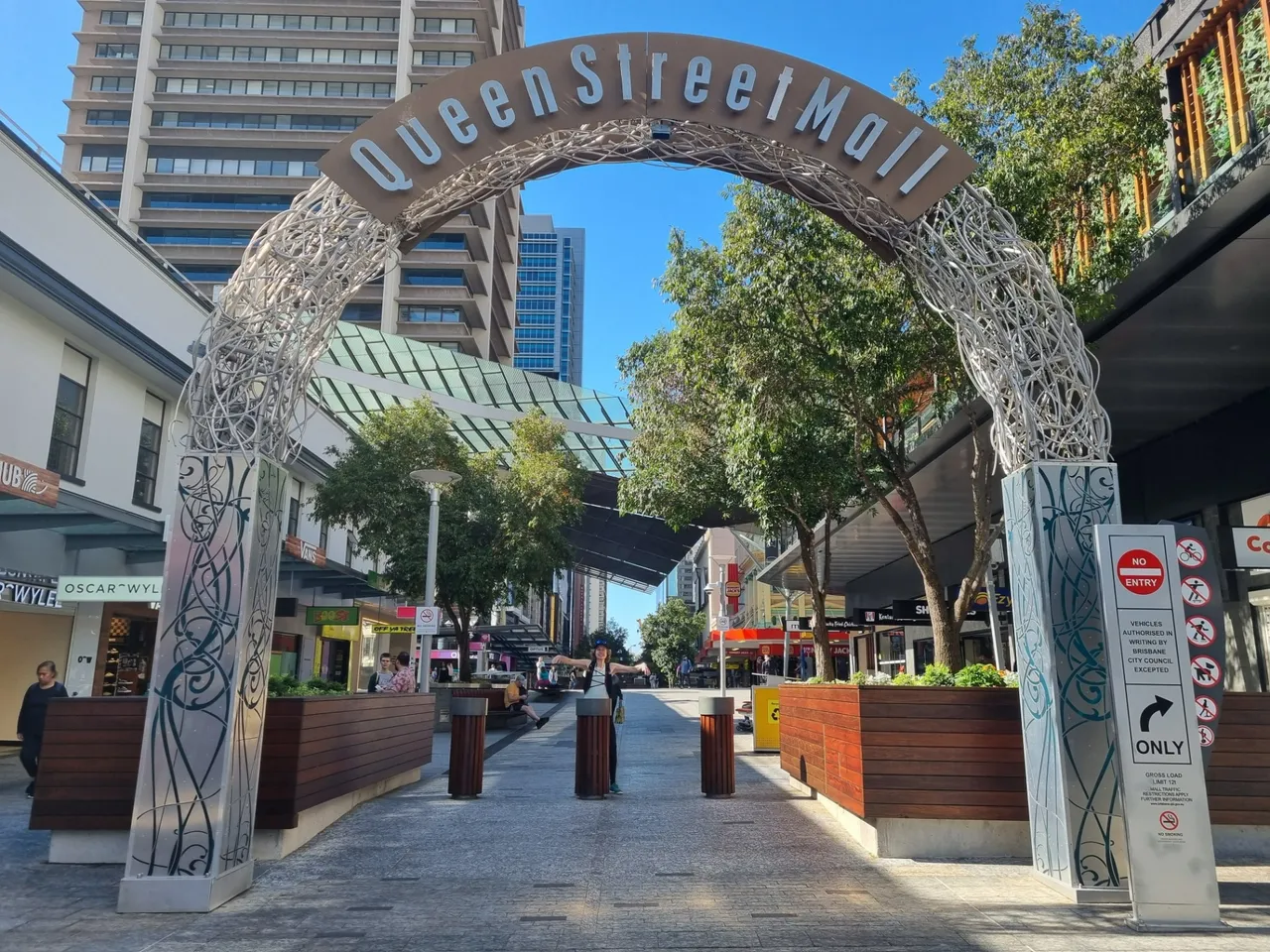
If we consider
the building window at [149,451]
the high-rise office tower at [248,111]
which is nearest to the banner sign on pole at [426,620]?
the building window at [149,451]

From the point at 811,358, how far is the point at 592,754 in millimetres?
5074

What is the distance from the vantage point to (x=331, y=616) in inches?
983

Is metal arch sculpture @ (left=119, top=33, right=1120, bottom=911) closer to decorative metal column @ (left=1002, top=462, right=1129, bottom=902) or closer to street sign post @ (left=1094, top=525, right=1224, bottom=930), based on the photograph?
decorative metal column @ (left=1002, top=462, right=1129, bottom=902)

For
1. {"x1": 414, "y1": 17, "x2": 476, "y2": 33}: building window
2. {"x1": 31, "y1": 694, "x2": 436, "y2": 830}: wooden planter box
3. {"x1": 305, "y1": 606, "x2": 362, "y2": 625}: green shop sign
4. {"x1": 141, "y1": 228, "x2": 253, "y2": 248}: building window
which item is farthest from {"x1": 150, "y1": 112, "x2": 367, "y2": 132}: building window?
{"x1": 31, "y1": 694, "x2": 436, "y2": 830}: wooden planter box

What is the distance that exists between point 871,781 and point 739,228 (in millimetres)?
6673

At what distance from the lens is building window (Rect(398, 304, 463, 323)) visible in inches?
2475

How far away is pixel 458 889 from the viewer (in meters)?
6.37

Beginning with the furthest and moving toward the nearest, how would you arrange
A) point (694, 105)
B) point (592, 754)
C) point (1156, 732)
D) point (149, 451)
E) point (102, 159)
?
1. point (102, 159)
2. point (149, 451)
3. point (592, 754)
4. point (694, 105)
5. point (1156, 732)

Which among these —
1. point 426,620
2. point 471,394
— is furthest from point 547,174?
point 471,394

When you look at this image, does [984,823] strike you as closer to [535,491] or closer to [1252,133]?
[1252,133]

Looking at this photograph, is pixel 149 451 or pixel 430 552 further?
pixel 430 552

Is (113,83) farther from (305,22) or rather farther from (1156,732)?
(1156,732)

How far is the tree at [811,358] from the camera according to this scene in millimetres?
10102

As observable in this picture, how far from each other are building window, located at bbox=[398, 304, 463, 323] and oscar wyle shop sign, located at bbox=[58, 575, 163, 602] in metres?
51.2
